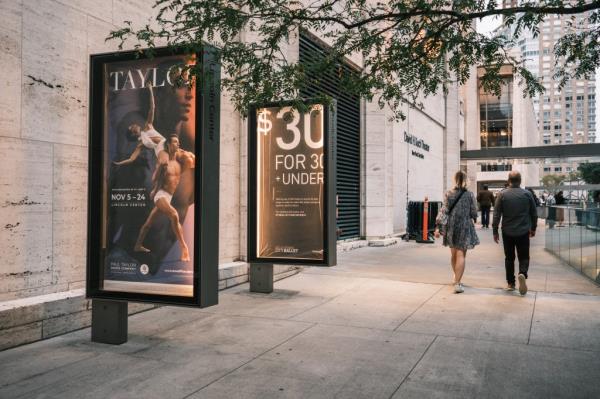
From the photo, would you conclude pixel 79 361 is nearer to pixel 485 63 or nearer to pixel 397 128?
pixel 485 63

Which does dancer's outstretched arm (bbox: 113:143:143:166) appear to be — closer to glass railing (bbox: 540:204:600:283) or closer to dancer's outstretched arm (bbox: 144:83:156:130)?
dancer's outstretched arm (bbox: 144:83:156:130)

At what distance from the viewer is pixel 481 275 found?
31.0 ft

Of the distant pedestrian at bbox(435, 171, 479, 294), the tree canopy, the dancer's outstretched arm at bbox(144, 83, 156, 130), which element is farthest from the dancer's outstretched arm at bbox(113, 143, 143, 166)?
the distant pedestrian at bbox(435, 171, 479, 294)

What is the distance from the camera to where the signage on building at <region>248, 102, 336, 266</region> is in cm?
730

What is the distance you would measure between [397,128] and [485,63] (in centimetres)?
1324

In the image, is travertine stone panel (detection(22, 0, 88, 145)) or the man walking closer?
travertine stone panel (detection(22, 0, 88, 145))

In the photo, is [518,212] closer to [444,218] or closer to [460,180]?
[460,180]

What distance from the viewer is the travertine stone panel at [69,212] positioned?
17.9ft

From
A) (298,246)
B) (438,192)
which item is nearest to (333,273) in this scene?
(298,246)

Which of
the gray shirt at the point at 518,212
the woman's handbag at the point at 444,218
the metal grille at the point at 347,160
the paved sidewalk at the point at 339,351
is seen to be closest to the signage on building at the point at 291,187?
the paved sidewalk at the point at 339,351

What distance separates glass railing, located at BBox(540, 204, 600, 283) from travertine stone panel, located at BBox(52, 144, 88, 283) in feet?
26.0

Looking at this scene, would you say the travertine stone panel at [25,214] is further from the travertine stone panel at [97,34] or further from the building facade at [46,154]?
the travertine stone panel at [97,34]

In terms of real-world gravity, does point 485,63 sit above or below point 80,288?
above

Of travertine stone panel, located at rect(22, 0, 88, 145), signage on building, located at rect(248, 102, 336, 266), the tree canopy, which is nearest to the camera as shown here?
the tree canopy
